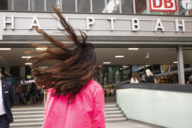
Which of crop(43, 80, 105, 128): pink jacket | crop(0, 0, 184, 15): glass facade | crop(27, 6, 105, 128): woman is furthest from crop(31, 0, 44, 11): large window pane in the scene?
crop(43, 80, 105, 128): pink jacket

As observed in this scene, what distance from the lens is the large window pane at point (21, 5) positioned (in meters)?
10.8

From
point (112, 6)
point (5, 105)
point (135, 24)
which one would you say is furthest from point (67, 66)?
point (112, 6)

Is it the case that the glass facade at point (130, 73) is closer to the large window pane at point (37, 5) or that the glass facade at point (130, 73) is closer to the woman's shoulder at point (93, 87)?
the large window pane at point (37, 5)

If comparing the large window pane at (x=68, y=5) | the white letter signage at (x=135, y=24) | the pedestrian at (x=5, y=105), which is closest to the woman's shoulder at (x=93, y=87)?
the pedestrian at (x=5, y=105)

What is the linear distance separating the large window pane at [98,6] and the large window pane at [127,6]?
1.06m

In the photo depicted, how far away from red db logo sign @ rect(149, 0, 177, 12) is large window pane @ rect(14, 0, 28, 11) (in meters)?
6.18

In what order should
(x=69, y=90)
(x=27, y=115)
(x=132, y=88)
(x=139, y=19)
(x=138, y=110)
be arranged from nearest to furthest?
(x=69, y=90), (x=138, y=110), (x=132, y=88), (x=27, y=115), (x=139, y=19)

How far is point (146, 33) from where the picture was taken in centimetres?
1110

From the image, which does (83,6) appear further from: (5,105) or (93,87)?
(93,87)

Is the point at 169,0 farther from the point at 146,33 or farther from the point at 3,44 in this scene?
the point at 3,44

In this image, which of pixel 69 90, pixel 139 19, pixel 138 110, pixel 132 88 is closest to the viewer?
pixel 69 90

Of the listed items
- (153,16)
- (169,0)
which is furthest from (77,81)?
(169,0)

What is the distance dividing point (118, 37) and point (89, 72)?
9349 mm

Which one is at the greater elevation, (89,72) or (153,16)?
(153,16)
